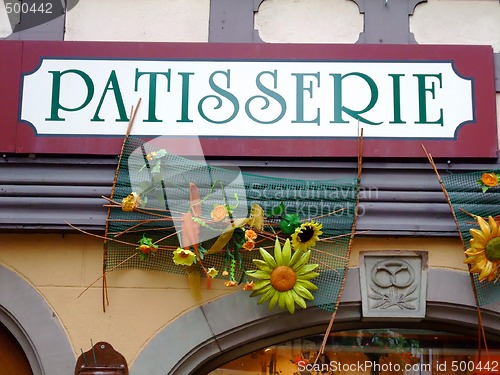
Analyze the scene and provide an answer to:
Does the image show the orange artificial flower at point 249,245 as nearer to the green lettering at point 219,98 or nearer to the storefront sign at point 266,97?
the storefront sign at point 266,97

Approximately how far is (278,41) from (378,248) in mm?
1513

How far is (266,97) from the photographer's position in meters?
4.99

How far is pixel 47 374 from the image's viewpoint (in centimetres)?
468

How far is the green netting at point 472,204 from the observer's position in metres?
4.68

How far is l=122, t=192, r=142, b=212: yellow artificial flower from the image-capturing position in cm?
466

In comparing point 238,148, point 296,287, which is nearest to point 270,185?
point 238,148

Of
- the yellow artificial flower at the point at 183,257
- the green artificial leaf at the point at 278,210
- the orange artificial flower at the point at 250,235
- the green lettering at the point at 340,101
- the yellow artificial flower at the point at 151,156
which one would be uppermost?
the green lettering at the point at 340,101

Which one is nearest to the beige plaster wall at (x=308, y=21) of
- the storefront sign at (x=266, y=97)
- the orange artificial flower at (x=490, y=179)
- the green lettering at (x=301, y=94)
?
the storefront sign at (x=266, y=97)

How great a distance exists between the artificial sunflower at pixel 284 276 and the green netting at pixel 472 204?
958 mm

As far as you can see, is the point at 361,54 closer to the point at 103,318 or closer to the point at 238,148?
the point at 238,148

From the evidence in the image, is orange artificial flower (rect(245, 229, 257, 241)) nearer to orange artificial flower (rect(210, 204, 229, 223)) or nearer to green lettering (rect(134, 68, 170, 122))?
orange artificial flower (rect(210, 204, 229, 223))

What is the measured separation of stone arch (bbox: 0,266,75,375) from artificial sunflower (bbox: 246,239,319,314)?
1.24m

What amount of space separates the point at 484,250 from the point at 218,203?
1596mm

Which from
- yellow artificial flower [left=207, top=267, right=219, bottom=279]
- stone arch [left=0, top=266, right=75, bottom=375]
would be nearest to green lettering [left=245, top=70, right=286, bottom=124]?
yellow artificial flower [left=207, top=267, right=219, bottom=279]
